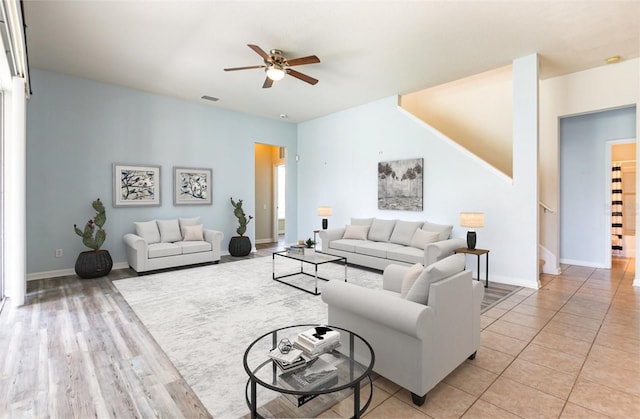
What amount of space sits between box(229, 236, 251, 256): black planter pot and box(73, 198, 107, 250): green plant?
2334 mm

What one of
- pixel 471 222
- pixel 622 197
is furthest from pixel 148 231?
pixel 622 197

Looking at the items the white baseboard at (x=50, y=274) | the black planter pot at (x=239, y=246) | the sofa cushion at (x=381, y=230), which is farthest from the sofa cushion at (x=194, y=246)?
the sofa cushion at (x=381, y=230)

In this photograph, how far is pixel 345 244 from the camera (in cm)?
591

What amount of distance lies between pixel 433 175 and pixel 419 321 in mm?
4425

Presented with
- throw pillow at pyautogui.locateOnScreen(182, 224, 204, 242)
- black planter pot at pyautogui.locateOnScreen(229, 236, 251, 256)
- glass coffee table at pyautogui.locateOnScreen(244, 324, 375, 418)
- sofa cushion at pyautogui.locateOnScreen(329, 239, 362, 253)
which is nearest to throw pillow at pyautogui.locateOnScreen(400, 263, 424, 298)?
glass coffee table at pyautogui.locateOnScreen(244, 324, 375, 418)

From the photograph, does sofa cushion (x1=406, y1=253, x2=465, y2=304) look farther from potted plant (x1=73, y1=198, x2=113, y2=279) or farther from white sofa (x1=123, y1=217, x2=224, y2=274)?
potted plant (x1=73, y1=198, x2=113, y2=279)

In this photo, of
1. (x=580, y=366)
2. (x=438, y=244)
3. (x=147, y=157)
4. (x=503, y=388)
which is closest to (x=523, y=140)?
(x=438, y=244)

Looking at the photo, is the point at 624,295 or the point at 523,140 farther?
the point at 523,140

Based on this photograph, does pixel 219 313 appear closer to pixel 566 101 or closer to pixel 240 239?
pixel 240 239

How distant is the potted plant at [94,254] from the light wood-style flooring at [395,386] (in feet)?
3.63

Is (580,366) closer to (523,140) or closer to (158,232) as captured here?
(523,140)

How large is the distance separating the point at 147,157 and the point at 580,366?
6.92 m

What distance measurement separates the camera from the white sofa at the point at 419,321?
1881mm

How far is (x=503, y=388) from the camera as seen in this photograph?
2105mm
